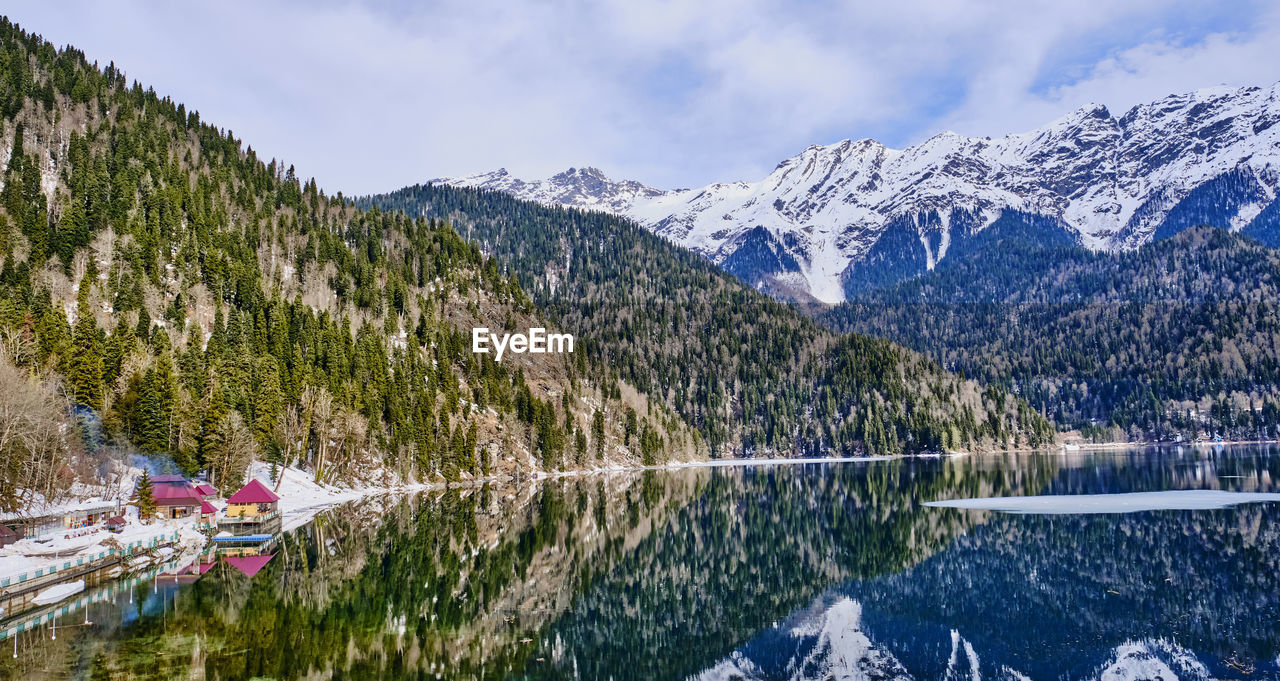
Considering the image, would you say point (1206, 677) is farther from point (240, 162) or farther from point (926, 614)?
point (240, 162)

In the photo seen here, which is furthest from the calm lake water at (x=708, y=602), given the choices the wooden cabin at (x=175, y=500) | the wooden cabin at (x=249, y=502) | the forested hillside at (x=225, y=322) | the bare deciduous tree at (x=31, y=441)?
the forested hillside at (x=225, y=322)

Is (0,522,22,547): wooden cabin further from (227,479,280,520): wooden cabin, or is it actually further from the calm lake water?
(227,479,280,520): wooden cabin

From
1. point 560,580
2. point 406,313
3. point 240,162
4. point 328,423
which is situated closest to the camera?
point 560,580

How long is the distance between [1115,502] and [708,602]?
5412 cm

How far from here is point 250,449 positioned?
86625mm

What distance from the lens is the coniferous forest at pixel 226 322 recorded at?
81375 mm

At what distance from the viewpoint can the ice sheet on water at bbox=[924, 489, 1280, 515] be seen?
2982 inches

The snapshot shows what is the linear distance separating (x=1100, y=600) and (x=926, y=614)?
860cm

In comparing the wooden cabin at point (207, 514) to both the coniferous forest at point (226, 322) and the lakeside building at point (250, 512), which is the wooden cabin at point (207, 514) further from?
the coniferous forest at point (226, 322)

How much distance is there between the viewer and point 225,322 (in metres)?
119

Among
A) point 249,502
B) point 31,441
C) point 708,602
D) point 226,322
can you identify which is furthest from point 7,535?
point 226,322

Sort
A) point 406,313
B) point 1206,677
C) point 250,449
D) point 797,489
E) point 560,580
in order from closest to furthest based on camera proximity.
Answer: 1. point 1206,677
2. point 560,580
3. point 250,449
4. point 797,489
5. point 406,313

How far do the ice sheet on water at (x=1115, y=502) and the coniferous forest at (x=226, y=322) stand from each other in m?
69.7

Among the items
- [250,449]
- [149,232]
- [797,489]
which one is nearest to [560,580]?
[250,449]
